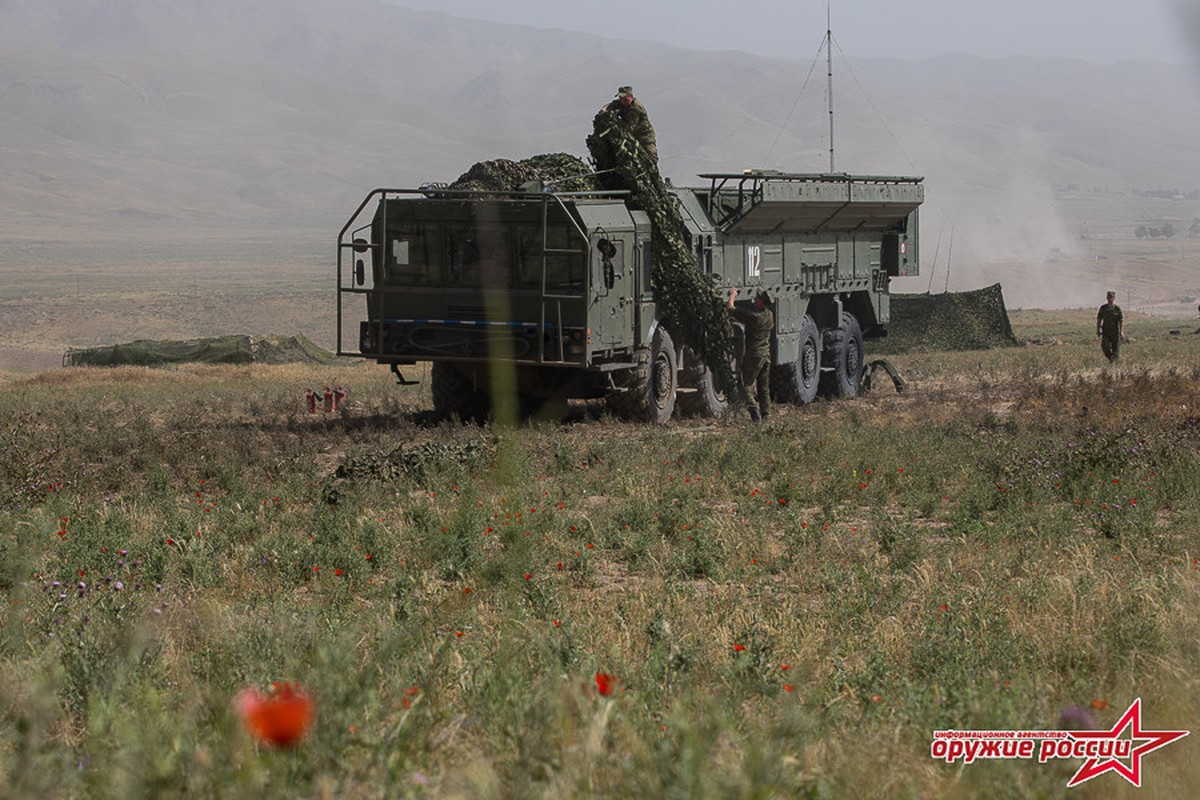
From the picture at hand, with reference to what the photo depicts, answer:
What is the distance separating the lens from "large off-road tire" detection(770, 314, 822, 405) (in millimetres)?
20047

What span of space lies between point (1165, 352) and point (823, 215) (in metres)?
9.74

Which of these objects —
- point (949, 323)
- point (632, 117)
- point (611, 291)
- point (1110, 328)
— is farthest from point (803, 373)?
point (949, 323)

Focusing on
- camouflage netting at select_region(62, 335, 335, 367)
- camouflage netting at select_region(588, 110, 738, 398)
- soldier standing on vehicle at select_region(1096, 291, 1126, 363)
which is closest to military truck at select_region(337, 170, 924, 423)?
camouflage netting at select_region(588, 110, 738, 398)

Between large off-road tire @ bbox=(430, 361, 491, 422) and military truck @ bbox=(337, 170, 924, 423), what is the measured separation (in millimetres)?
15

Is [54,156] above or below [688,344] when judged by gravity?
above

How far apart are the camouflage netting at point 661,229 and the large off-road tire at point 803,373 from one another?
2584 millimetres

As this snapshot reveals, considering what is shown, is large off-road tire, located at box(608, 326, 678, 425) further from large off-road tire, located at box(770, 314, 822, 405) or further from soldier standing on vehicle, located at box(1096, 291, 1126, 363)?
soldier standing on vehicle, located at box(1096, 291, 1126, 363)

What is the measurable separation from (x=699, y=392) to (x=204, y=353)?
1539 centimetres

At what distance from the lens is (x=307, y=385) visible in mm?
24969

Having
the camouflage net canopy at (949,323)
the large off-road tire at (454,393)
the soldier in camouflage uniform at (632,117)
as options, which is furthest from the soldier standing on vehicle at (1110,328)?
the large off-road tire at (454,393)

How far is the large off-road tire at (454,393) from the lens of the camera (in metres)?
17.1

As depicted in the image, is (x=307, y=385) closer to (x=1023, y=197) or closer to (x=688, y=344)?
(x=688, y=344)

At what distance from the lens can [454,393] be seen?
17.1 metres

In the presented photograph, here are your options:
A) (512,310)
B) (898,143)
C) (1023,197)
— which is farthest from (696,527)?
(898,143)
